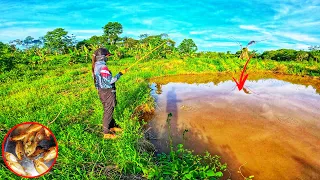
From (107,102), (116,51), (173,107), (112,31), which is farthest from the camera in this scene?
(112,31)

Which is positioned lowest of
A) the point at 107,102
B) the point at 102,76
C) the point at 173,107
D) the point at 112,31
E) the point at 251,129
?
the point at 251,129

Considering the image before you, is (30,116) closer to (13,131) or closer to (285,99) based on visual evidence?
(13,131)

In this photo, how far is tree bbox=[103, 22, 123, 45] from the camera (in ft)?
197

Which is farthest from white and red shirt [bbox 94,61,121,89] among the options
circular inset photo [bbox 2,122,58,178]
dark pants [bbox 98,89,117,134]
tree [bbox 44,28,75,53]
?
tree [bbox 44,28,75,53]

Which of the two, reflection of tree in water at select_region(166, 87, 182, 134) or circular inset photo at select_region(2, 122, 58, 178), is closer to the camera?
circular inset photo at select_region(2, 122, 58, 178)

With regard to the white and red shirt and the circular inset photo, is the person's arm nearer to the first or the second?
the white and red shirt

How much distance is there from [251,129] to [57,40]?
54.3 m

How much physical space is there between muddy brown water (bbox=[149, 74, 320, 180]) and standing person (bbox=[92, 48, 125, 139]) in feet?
4.45

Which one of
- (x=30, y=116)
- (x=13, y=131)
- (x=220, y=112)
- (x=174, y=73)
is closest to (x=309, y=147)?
(x=220, y=112)

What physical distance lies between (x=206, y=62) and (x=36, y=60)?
692 inches

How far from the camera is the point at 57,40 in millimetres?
51406

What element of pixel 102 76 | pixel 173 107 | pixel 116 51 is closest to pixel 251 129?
pixel 173 107

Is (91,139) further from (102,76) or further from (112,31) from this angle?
(112,31)

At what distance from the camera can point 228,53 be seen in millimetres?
27812
